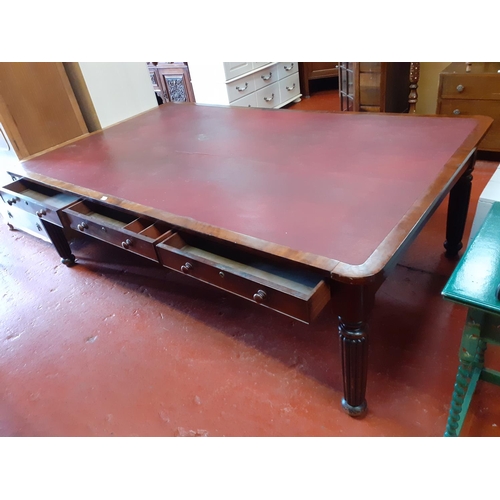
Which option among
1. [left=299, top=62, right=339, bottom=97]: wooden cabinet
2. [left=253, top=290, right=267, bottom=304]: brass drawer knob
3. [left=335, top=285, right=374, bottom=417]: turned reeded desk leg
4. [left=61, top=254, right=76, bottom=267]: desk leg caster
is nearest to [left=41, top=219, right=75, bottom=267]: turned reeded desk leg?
[left=61, top=254, right=76, bottom=267]: desk leg caster

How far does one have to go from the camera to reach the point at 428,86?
10.1ft

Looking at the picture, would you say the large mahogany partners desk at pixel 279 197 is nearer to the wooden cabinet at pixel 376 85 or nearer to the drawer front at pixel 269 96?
the wooden cabinet at pixel 376 85

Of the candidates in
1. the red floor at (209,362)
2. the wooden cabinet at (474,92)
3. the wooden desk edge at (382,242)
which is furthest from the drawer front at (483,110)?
the wooden desk edge at (382,242)

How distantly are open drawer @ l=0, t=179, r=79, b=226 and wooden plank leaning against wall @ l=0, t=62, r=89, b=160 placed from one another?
0.25m

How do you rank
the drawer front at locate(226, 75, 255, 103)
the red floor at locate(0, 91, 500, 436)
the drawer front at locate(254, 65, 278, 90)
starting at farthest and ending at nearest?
the drawer front at locate(254, 65, 278, 90) → the drawer front at locate(226, 75, 255, 103) → the red floor at locate(0, 91, 500, 436)

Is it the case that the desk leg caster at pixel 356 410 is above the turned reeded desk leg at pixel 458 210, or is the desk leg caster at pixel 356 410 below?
below

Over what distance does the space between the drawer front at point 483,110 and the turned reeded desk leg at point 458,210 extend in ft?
3.25

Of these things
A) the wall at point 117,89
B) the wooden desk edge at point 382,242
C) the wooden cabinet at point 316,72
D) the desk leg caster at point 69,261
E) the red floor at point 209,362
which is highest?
the wall at point 117,89

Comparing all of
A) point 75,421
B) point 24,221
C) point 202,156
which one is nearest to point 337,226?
point 202,156

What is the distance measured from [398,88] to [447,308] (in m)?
2.09

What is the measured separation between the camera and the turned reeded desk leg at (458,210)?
161cm

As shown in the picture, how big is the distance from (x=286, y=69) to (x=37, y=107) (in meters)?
2.65

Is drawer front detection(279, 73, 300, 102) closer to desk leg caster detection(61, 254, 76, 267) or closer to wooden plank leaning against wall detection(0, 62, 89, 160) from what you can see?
wooden plank leaning against wall detection(0, 62, 89, 160)

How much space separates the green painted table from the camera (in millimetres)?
856
